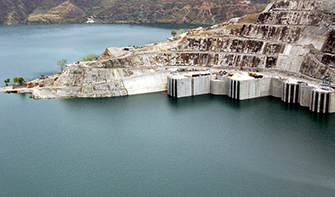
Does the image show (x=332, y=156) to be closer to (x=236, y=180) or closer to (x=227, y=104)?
(x=236, y=180)

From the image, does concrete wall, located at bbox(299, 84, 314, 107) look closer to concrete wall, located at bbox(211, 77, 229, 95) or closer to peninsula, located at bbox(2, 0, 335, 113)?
peninsula, located at bbox(2, 0, 335, 113)

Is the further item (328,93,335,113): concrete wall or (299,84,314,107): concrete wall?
(299,84,314,107): concrete wall

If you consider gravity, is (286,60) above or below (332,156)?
above

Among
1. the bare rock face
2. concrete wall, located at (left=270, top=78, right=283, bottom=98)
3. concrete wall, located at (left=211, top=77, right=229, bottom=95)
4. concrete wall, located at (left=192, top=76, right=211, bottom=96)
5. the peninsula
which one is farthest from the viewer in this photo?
the bare rock face

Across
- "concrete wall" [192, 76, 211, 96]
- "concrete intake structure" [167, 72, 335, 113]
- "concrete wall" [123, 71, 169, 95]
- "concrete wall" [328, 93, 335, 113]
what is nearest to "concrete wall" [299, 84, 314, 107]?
"concrete intake structure" [167, 72, 335, 113]

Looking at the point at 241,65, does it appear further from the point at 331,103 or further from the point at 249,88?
the point at 331,103

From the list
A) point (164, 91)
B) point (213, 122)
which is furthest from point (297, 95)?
point (164, 91)

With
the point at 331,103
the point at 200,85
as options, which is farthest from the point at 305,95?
the point at 200,85
